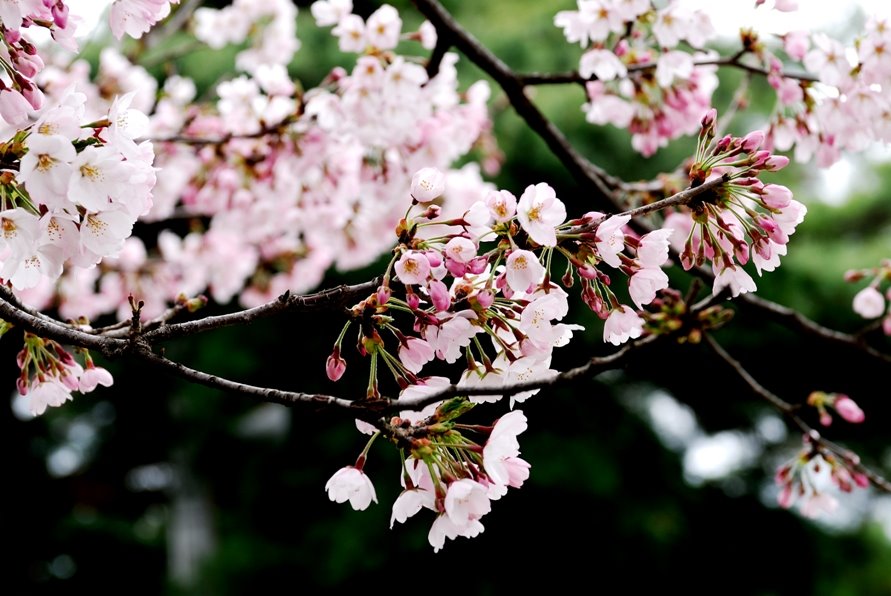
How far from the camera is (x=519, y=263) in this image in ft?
2.54

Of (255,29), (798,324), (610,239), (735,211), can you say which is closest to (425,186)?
(610,239)

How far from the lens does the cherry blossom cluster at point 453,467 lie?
2.44 feet

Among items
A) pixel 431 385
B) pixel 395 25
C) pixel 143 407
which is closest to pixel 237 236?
pixel 395 25

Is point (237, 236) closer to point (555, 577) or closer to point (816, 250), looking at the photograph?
point (555, 577)

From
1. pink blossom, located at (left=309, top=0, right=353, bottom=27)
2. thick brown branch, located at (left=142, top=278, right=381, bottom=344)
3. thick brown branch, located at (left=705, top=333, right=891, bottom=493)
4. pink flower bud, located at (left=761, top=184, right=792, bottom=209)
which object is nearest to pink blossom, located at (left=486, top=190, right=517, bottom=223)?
thick brown branch, located at (left=142, top=278, right=381, bottom=344)

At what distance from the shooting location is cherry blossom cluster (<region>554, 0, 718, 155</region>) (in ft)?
4.72

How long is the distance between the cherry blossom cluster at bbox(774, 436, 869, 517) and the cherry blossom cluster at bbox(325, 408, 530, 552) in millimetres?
729

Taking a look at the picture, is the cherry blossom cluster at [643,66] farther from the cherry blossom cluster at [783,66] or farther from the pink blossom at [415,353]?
the pink blossom at [415,353]

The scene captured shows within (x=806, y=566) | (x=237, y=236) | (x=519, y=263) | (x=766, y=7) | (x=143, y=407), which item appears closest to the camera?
(x=519, y=263)

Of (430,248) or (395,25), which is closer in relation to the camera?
(430,248)

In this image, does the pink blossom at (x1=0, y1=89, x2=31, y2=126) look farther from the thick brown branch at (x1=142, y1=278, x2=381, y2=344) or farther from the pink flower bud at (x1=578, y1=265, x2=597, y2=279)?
the pink flower bud at (x1=578, y1=265, x2=597, y2=279)

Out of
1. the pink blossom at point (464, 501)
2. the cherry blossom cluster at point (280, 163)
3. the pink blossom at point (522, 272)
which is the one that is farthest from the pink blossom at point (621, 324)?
the cherry blossom cluster at point (280, 163)

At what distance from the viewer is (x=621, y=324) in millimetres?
870

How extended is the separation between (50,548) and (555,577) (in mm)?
4181
